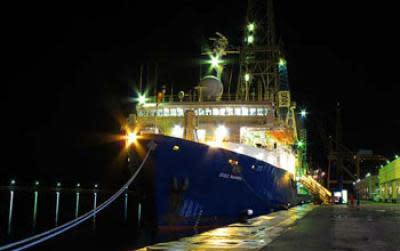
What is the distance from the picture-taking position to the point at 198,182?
17391 millimetres

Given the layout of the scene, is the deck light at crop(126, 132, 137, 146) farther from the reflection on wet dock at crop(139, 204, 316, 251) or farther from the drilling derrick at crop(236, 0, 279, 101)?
the drilling derrick at crop(236, 0, 279, 101)

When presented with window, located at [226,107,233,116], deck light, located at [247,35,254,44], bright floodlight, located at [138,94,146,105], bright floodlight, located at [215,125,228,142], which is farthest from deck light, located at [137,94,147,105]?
deck light, located at [247,35,254,44]

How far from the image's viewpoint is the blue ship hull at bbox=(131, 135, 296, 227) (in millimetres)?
16125

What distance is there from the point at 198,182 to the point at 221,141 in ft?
18.1

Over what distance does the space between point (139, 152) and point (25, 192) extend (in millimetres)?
49930

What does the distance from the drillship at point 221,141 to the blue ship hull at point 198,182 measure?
1.5 inches

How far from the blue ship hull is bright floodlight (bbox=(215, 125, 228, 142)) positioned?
2.41 metres

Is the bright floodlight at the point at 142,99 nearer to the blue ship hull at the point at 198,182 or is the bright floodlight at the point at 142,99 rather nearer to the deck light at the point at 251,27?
the blue ship hull at the point at 198,182

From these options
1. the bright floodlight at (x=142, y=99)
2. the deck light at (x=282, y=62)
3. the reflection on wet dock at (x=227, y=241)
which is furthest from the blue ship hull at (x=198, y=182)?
the deck light at (x=282, y=62)

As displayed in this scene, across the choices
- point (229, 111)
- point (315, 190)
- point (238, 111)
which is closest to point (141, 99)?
point (229, 111)

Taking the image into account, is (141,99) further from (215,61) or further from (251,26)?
(251,26)

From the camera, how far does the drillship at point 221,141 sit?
16.4m

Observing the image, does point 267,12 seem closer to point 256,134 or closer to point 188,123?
point 256,134

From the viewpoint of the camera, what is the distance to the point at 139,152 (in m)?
16.6
